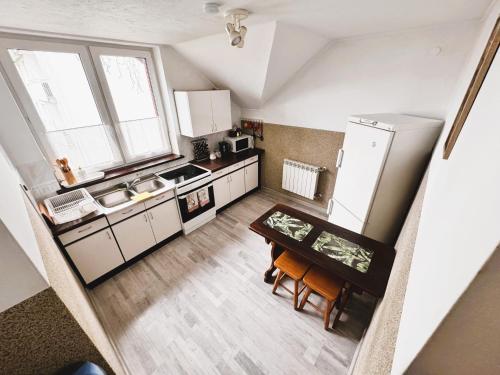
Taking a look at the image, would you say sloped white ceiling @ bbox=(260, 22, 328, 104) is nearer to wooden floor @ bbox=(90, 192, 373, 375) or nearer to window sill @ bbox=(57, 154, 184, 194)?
window sill @ bbox=(57, 154, 184, 194)

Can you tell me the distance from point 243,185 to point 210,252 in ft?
4.76

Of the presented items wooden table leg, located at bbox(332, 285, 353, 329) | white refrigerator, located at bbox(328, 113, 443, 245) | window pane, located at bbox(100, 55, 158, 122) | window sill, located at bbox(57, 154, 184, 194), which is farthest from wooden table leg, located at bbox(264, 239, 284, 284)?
window pane, located at bbox(100, 55, 158, 122)

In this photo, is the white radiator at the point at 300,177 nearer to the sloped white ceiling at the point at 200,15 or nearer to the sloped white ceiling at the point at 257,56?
the sloped white ceiling at the point at 257,56

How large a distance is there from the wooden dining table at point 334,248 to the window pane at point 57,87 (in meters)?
2.37

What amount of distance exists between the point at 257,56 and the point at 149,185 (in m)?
2.17

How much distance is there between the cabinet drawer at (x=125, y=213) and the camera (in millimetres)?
2109

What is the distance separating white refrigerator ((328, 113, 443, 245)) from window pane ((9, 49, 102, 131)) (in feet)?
9.73

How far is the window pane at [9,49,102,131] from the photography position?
188 centimetres

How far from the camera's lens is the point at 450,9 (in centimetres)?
144

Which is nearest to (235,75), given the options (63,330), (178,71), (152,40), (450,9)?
(178,71)

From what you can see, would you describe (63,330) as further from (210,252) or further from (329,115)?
(329,115)

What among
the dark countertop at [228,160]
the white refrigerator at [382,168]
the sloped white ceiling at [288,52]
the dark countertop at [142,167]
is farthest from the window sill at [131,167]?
the white refrigerator at [382,168]

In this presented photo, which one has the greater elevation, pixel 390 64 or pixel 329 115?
pixel 390 64

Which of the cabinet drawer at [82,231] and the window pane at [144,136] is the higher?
the window pane at [144,136]
